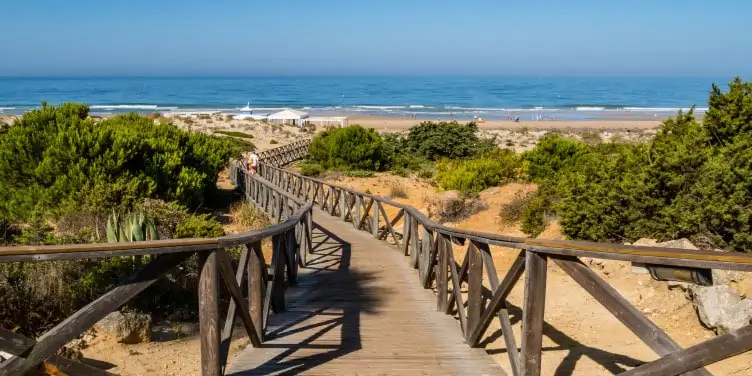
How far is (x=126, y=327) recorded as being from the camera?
5.01 m

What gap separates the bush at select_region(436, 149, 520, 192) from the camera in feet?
62.7

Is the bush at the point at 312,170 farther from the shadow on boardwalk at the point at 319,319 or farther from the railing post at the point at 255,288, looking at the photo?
the railing post at the point at 255,288

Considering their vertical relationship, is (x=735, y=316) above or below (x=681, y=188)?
below

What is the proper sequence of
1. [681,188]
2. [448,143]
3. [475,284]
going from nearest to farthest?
[475,284] → [681,188] → [448,143]

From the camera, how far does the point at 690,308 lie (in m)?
6.43

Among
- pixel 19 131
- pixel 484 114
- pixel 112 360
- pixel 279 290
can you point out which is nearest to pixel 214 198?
pixel 19 131

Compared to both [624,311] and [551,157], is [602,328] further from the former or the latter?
[551,157]

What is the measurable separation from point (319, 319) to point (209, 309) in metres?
2.26

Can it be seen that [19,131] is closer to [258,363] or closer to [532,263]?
[258,363]

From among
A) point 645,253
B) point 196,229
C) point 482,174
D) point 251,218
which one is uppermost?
point 645,253

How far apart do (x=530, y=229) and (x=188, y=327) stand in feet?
27.5

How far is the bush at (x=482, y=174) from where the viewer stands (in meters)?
19.1

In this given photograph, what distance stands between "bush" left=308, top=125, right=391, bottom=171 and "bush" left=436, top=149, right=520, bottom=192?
6.24 m

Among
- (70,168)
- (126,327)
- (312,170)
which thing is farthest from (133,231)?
(312,170)
